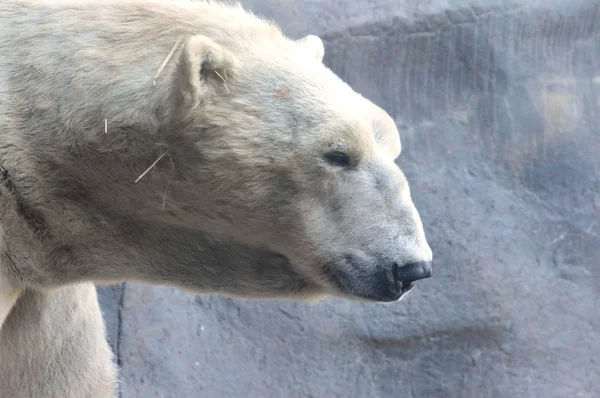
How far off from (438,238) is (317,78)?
A: 7.40 ft

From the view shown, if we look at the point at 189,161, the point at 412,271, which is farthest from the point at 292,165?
the point at 412,271

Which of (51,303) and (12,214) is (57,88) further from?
(51,303)

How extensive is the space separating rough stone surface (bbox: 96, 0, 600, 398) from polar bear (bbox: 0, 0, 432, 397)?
168 centimetres

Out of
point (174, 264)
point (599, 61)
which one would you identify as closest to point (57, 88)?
point (174, 264)

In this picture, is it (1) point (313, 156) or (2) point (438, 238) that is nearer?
(1) point (313, 156)

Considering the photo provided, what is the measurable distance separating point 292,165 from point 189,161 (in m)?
0.28

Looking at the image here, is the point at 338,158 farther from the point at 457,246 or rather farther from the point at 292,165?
the point at 457,246

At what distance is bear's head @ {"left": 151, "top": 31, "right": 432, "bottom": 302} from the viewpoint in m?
2.32

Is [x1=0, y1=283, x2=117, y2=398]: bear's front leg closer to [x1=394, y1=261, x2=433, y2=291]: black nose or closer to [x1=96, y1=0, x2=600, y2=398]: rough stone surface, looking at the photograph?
[x1=96, y1=0, x2=600, y2=398]: rough stone surface

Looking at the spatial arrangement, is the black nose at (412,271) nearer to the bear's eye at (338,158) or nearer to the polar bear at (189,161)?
the polar bear at (189,161)

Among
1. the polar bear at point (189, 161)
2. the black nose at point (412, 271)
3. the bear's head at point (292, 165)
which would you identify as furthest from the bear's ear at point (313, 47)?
the black nose at point (412, 271)

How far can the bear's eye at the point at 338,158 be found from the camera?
235cm

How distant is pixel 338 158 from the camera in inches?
93.2

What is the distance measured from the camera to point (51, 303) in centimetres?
294
